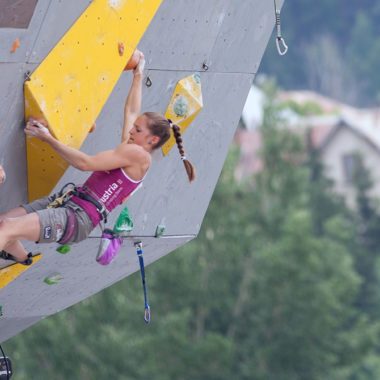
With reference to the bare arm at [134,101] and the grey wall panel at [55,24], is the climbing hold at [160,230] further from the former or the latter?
the grey wall panel at [55,24]

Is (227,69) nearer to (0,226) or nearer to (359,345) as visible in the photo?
(0,226)

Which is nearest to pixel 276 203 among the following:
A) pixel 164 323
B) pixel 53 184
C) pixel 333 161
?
pixel 164 323

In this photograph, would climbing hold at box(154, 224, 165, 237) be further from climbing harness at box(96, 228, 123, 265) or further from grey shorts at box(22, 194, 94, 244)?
grey shorts at box(22, 194, 94, 244)

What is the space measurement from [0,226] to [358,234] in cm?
3765

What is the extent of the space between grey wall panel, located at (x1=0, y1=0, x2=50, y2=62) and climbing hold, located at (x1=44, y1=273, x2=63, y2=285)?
2.28 m

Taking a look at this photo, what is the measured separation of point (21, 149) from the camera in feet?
21.3

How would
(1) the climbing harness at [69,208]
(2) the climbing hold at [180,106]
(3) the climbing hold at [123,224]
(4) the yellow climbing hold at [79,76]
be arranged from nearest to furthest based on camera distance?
(1) the climbing harness at [69,208] → (4) the yellow climbing hold at [79,76] → (3) the climbing hold at [123,224] → (2) the climbing hold at [180,106]

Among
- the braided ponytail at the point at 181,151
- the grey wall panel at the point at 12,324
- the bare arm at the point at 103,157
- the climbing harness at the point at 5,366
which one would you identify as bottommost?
the grey wall panel at the point at 12,324

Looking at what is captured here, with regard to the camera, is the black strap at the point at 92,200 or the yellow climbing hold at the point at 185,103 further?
the yellow climbing hold at the point at 185,103

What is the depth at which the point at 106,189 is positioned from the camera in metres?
6.16

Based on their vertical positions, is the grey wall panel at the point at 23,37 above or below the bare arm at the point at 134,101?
above

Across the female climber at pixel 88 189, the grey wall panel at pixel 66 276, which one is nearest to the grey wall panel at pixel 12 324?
the grey wall panel at pixel 66 276

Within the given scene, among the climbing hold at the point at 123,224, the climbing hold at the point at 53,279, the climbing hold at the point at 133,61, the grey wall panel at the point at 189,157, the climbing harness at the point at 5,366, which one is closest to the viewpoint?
the climbing hold at the point at 133,61

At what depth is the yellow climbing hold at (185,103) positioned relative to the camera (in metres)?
7.39
